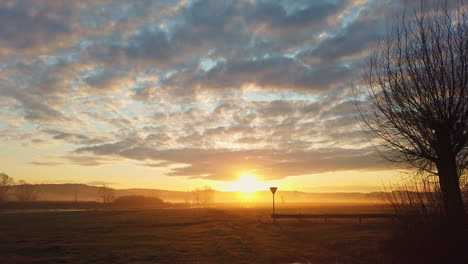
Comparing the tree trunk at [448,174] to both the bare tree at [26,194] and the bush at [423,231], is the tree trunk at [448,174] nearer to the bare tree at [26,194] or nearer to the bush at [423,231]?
the bush at [423,231]

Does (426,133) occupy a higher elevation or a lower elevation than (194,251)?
higher

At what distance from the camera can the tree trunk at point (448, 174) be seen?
1012cm

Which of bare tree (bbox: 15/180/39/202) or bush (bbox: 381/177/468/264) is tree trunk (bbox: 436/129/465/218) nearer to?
bush (bbox: 381/177/468/264)

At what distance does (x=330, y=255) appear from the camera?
15.3m

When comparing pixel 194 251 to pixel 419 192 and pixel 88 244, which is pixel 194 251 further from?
pixel 419 192

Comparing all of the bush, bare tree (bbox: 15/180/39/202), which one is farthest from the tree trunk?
bare tree (bbox: 15/180/39/202)

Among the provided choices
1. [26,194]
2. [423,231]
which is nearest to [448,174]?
[423,231]

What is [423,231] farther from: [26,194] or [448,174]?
[26,194]

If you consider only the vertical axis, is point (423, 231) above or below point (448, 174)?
below

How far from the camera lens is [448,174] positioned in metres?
10.5

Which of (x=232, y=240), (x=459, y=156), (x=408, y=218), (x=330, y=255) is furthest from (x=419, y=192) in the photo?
(x=232, y=240)

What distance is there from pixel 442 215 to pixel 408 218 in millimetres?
1035

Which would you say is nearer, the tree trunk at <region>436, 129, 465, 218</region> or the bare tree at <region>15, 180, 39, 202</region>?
the tree trunk at <region>436, 129, 465, 218</region>

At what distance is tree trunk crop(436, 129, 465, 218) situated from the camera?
10.1 metres
